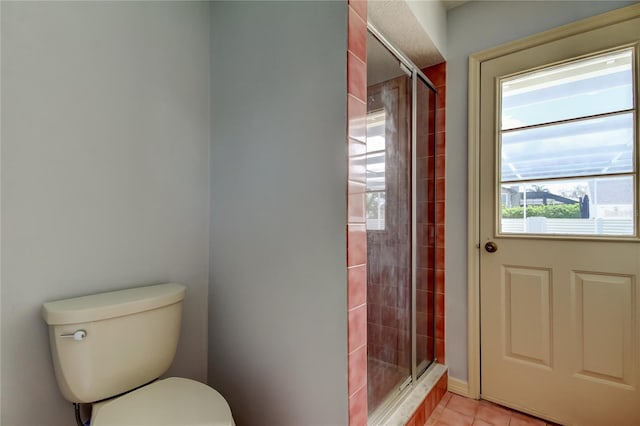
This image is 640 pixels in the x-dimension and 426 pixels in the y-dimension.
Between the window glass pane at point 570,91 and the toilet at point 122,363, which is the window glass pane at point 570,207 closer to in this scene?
the window glass pane at point 570,91

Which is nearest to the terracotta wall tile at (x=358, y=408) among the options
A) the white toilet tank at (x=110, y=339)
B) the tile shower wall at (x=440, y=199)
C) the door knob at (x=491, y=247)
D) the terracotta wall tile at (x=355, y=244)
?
the terracotta wall tile at (x=355, y=244)

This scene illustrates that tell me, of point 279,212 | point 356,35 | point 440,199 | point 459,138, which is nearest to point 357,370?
point 279,212

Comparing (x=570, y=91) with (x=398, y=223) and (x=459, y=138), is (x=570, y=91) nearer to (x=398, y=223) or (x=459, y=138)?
(x=459, y=138)

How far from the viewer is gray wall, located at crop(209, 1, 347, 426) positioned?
100 centimetres

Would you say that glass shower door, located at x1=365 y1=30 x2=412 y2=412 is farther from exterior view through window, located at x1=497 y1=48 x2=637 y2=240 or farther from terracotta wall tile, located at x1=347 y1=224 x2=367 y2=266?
exterior view through window, located at x1=497 y1=48 x2=637 y2=240

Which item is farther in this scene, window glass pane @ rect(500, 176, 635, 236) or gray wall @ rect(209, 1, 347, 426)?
window glass pane @ rect(500, 176, 635, 236)

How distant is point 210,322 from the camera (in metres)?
1.46

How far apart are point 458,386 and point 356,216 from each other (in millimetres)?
1480

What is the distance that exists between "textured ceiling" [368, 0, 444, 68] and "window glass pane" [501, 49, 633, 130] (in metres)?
0.48

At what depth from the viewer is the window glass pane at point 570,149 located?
1388 millimetres

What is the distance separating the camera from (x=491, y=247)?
66.8 inches

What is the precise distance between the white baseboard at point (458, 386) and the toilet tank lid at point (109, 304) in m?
1.66

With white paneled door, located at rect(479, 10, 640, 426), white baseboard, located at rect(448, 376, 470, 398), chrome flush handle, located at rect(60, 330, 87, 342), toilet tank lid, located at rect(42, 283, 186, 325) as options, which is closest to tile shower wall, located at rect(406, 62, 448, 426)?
white baseboard, located at rect(448, 376, 470, 398)

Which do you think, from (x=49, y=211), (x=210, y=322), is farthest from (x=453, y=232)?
(x=49, y=211)
